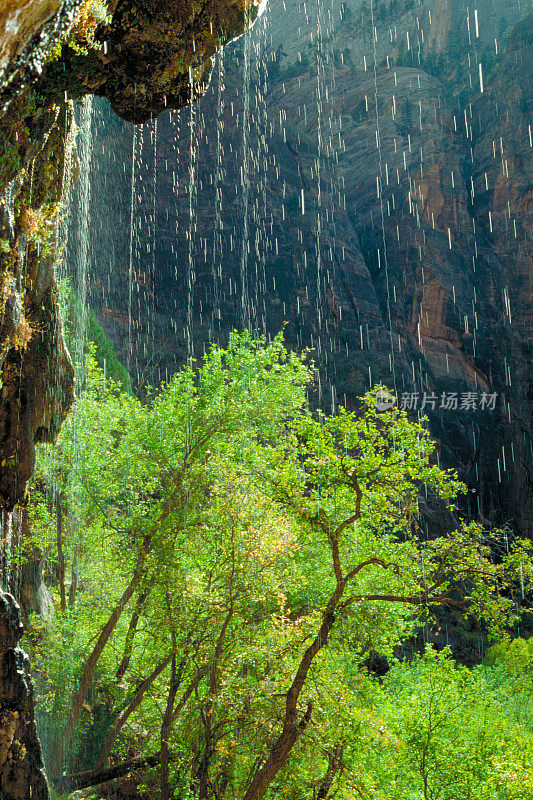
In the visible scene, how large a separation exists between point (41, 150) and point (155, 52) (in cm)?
287

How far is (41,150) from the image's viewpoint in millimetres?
8344

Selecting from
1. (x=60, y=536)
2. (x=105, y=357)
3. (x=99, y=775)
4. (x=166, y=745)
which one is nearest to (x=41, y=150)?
(x=166, y=745)

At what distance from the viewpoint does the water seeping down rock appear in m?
5.68

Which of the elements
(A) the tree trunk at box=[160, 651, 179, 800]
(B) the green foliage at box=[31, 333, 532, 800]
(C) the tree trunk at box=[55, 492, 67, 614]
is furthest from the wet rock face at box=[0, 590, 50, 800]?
(C) the tree trunk at box=[55, 492, 67, 614]

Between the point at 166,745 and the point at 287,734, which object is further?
the point at 166,745

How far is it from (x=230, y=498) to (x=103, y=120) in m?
39.6

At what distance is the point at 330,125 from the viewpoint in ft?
174

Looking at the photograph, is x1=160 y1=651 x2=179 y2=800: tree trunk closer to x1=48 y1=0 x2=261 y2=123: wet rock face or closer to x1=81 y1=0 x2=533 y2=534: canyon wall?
x1=48 y1=0 x2=261 y2=123: wet rock face

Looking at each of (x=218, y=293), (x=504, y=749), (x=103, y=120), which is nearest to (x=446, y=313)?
(x=218, y=293)

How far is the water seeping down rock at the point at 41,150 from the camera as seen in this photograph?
5.68 metres

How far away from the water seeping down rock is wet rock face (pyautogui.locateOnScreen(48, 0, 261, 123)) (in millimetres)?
A: 18

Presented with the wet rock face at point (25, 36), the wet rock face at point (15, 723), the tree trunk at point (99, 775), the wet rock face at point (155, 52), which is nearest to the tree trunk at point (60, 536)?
the tree trunk at point (99, 775)

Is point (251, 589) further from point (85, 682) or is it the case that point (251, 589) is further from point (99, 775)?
point (99, 775)

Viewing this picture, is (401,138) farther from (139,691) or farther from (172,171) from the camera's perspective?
(139,691)
